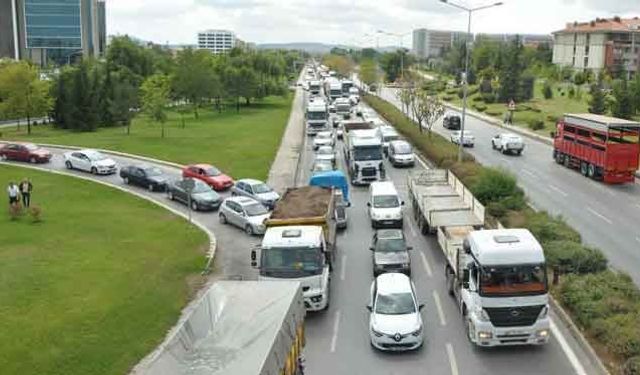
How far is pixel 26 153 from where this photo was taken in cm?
4638

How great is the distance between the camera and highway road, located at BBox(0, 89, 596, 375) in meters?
16.6

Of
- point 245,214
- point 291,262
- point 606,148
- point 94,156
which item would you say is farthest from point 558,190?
point 94,156

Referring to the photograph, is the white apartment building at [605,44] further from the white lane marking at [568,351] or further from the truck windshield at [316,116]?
the white lane marking at [568,351]

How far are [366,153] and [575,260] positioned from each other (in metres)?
20.9

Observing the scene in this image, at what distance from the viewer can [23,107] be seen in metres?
65.4

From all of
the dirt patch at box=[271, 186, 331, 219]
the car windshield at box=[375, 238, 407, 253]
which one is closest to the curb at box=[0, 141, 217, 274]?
the dirt patch at box=[271, 186, 331, 219]

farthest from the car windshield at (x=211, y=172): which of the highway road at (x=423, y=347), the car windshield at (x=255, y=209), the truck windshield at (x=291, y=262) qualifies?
the truck windshield at (x=291, y=262)

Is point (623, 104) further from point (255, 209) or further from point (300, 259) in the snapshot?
point (300, 259)

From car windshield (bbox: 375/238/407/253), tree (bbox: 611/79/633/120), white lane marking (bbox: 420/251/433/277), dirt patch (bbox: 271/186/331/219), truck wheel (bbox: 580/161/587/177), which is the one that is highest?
tree (bbox: 611/79/633/120)

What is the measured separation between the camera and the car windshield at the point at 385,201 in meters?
30.8

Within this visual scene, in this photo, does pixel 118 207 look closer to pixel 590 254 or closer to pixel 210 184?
pixel 210 184

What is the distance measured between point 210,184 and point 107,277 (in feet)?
55.3

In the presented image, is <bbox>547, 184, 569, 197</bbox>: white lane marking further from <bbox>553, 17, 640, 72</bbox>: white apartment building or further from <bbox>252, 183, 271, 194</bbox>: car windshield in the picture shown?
<bbox>553, 17, 640, 72</bbox>: white apartment building

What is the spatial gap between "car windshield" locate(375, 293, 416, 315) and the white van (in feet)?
37.9
